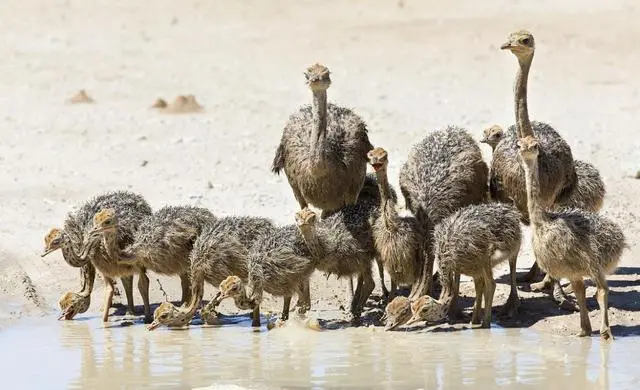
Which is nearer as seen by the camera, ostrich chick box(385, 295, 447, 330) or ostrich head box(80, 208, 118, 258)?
ostrich chick box(385, 295, 447, 330)

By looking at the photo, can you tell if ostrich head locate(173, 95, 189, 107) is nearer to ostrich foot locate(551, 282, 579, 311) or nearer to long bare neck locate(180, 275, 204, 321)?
long bare neck locate(180, 275, 204, 321)

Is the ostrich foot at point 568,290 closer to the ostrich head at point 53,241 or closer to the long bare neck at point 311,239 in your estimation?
the long bare neck at point 311,239

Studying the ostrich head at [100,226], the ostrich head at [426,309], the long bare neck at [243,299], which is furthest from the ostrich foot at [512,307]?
the ostrich head at [100,226]

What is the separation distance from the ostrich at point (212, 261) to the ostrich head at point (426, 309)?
55.2 inches

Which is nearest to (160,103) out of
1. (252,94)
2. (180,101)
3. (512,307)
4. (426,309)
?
(180,101)

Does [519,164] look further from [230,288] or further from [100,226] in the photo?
[100,226]

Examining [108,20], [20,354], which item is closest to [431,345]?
[20,354]

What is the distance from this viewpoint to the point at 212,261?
37.2ft

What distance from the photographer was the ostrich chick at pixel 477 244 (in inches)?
430

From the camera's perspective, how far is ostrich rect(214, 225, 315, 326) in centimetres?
1108

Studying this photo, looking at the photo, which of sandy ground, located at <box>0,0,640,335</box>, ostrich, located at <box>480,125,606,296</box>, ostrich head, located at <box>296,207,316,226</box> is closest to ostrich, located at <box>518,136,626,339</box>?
sandy ground, located at <box>0,0,640,335</box>

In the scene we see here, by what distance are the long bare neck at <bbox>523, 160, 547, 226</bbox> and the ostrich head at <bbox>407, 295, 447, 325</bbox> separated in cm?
104

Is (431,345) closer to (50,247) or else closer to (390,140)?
(50,247)

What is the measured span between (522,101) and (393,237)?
1.73 metres
